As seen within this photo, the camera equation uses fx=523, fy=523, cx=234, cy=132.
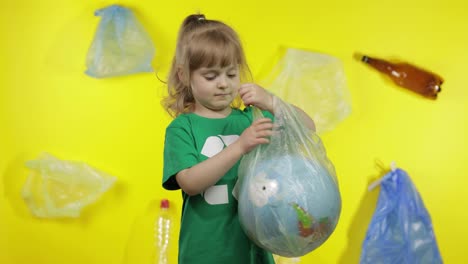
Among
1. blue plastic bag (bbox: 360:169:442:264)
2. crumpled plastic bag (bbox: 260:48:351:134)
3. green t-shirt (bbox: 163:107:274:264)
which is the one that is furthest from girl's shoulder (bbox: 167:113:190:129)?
blue plastic bag (bbox: 360:169:442:264)

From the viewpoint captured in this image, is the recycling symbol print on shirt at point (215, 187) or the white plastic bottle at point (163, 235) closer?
the recycling symbol print on shirt at point (215, 187)

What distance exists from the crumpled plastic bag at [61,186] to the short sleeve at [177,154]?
90cm

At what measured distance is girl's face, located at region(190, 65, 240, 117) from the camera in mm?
976

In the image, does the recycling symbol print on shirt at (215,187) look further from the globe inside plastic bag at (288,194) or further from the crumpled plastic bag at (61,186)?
the crumpled plastic bag at (61,186)

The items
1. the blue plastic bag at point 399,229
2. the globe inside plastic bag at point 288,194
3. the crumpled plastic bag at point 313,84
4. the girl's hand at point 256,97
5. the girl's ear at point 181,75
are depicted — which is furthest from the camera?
the crumpled plastic bag at point 313,84

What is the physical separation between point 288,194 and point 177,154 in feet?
0.75

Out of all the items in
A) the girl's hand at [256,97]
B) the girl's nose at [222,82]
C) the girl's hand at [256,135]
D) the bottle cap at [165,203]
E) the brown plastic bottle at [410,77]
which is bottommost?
the bottle cap at [165,203]

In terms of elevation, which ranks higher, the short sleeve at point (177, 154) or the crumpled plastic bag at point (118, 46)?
the crumpled plastic bag at point (118, 46)

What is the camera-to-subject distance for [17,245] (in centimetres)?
182

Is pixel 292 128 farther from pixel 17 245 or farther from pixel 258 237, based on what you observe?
pixel 17 245

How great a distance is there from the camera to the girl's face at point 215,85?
38.4 inches

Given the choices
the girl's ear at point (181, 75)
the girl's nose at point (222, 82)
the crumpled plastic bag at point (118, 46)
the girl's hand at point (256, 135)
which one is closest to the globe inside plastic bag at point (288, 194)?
the girl's hand at point (256, 135)

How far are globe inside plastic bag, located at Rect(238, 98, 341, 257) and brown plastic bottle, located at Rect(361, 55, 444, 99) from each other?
0.96 metres

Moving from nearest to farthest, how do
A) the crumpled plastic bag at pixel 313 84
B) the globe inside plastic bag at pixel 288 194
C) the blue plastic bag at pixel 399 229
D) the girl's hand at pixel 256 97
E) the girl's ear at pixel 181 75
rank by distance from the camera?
1. the globe inside plastic bag at pixel 288 194
2. the girl's hand at pixel 256 97
3. the girl's ear at pixel 181 75
4. the blue plastic bag at pixel 399 229
5. the crumpled plastic bag at pixel 313 84
